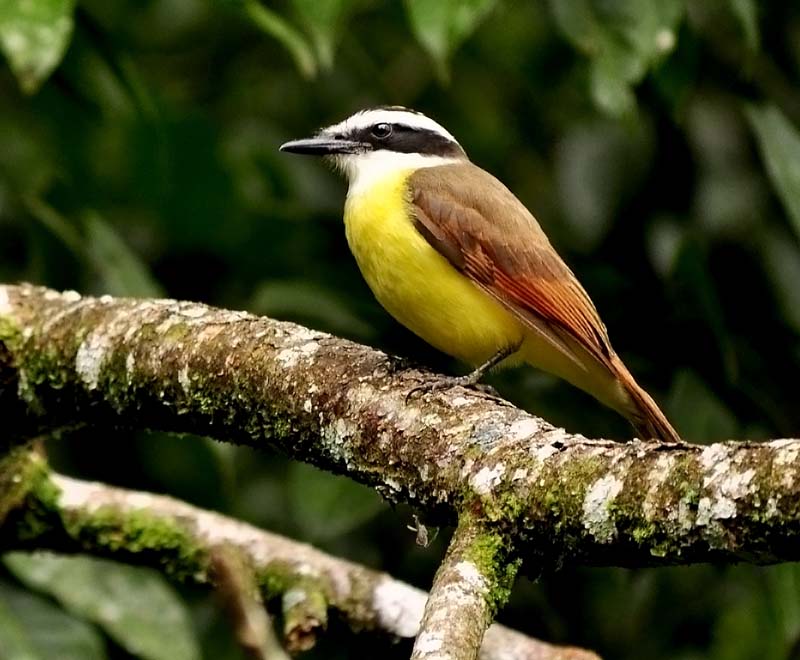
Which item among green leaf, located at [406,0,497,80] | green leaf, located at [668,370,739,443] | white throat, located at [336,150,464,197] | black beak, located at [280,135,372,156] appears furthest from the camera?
black beak, located at [280,135,372,156]

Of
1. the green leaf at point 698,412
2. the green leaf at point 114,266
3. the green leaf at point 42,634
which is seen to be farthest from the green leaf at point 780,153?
the green leaf at point 42,634

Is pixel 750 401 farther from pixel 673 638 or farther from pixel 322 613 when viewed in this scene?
pixel 322 613

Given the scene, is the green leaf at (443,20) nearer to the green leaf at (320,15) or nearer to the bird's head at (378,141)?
the green leaf at (320,15)

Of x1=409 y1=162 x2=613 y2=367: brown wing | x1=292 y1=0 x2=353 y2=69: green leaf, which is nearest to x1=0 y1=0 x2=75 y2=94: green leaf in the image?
x1=292 y1=0 x2=353 y2=69: green leaf

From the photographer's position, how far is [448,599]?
204cm

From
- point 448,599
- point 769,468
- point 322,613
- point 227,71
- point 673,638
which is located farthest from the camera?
point 227,71

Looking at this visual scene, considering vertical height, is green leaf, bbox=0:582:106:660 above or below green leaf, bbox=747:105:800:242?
below

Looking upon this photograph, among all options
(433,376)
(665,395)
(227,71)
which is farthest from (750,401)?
(227,71)

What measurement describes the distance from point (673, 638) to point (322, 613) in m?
1.58

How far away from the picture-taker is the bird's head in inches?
165

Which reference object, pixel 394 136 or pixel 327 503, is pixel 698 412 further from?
pixel 394 136

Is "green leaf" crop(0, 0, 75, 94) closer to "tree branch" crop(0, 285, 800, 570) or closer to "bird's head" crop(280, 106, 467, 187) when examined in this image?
"tree branch" crop(0, 285, 800, 570)

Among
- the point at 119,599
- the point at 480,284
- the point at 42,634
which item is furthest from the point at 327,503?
the point at 42,634

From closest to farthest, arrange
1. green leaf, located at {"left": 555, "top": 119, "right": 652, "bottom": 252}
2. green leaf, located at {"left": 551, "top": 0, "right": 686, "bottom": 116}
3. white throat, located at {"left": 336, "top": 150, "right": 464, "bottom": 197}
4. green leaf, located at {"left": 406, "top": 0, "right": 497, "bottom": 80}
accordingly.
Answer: green leaf, located at {"left": 406, "top": 0, "right": 497, "bottom": 80}, green leaf, located at {"left": 551, "top": 0, "right": 686, "bottom": 116}, white throat, located at {"left": 336, "top": 150, "right": 464, "bottom": 197}, green leaf, located at {"left": 555, "top": 119, "right": 652, "bottom": 252}
